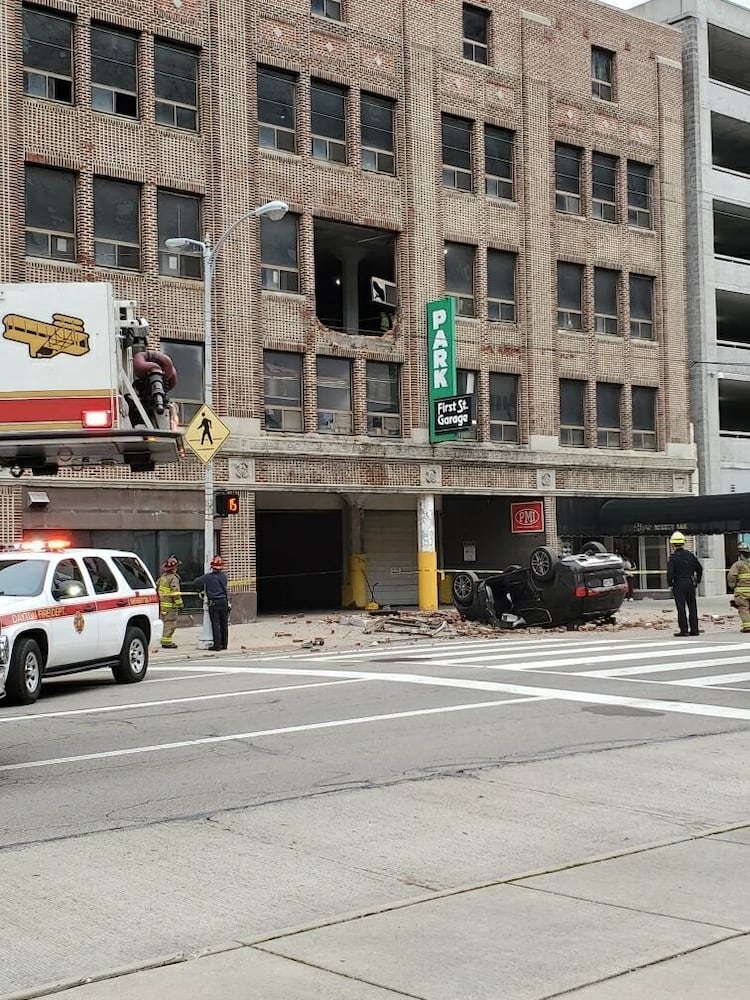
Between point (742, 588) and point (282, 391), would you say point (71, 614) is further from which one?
point (282, 391)

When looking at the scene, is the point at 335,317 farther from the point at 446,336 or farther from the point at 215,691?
the point at 215,691

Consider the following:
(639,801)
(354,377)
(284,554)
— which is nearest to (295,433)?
(354,377)

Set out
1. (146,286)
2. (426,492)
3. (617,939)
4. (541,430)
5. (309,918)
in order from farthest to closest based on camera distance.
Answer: (541,430)
(426,492)
(146,286)
(309,918)
(617,939)

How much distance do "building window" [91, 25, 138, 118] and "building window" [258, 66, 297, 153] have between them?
12.1ft

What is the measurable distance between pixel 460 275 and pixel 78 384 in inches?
1032

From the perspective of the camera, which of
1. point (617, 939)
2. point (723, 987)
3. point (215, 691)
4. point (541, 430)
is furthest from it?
point (541, 430)

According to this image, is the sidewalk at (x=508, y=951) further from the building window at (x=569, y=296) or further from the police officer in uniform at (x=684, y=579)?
the building window at (x=569, y=296)

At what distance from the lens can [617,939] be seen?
5320 millimetres

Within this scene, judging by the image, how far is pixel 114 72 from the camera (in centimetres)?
3073

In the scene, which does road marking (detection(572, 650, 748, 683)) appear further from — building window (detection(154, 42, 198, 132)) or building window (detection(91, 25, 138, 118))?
building window (detection(154, 42, 198, 132))

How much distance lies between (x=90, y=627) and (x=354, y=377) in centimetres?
1974

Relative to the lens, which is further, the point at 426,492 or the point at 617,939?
the point at 426,492

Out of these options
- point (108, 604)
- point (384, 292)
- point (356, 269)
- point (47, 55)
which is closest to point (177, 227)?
point (47, 55)

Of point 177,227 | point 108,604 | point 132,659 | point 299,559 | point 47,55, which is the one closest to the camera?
point 108,604
